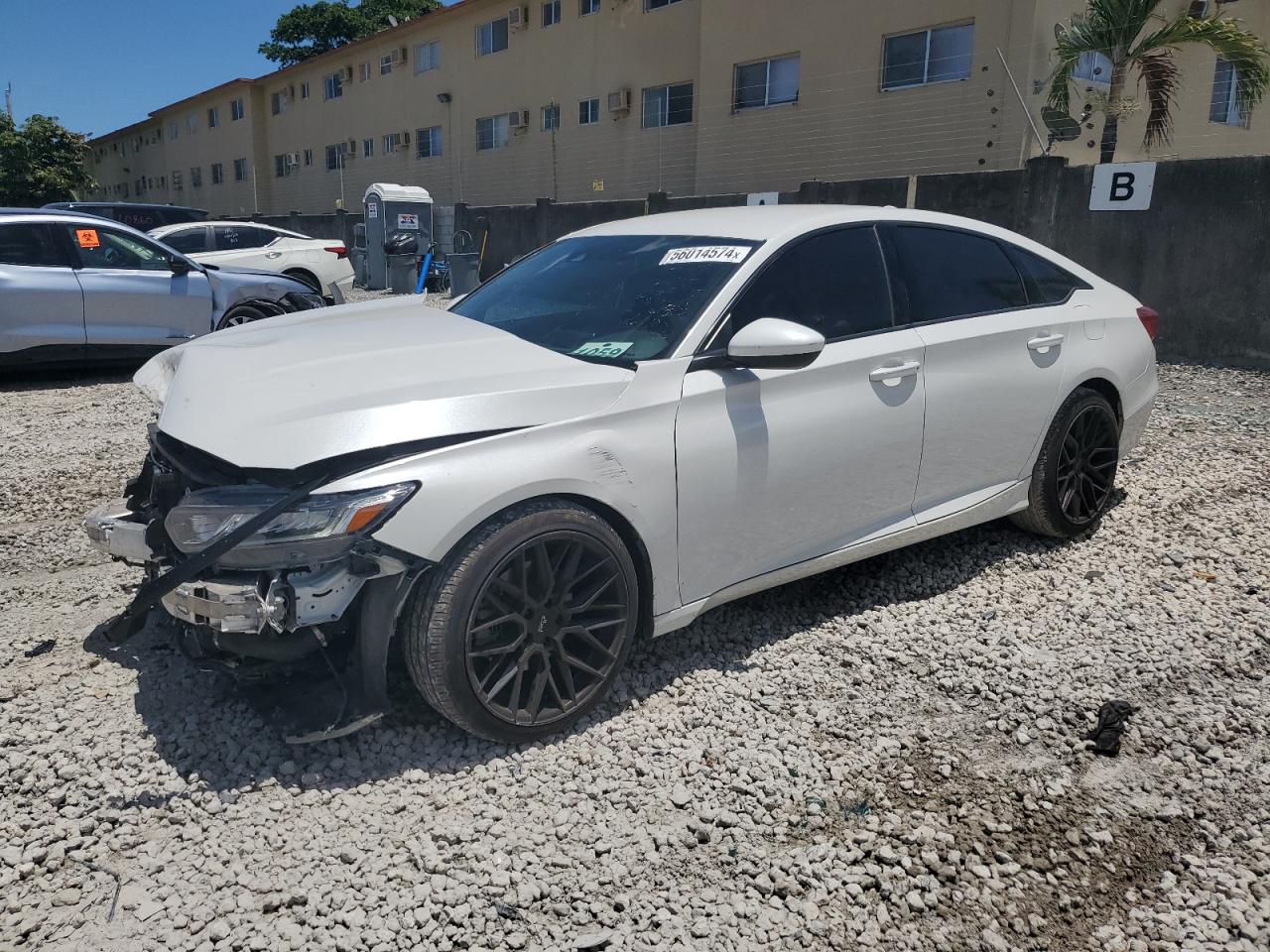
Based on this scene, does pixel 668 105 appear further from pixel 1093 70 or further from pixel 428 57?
pixel 428 57

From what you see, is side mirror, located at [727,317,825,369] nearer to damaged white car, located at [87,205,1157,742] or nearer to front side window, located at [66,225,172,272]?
damaged white car, located at [87,205,1157,742]

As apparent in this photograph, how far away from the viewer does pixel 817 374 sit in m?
3.54

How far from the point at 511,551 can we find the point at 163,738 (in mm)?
1304

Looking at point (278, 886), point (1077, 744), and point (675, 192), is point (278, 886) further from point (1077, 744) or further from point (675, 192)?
point (675, 192)

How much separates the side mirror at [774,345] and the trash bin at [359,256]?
690 inches

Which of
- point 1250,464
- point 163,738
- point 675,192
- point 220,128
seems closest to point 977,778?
point 163,738

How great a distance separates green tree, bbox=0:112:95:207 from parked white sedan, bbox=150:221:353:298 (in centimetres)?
3984

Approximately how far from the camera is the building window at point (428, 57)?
29.2 meters

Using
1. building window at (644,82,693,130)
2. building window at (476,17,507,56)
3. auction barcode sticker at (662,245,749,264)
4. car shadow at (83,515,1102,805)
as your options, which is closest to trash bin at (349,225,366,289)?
building window at (644,82,693,130)

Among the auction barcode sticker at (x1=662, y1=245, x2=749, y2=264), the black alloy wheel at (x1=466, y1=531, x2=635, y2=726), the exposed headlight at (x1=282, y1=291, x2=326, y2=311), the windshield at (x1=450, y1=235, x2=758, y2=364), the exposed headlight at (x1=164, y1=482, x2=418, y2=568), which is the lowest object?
the black alloy wheel at (x1=466, y1=531, x2=635, y2=726)

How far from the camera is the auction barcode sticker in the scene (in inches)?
140

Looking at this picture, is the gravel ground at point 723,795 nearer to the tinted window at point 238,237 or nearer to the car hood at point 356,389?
the car hood at point 356,389

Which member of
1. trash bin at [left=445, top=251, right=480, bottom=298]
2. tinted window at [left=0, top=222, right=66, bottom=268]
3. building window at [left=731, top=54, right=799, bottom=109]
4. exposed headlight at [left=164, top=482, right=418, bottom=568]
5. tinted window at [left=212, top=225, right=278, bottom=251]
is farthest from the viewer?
building window at [left=731, top=54, right=799, bottom=109]

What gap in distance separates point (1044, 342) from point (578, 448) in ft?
8.31
